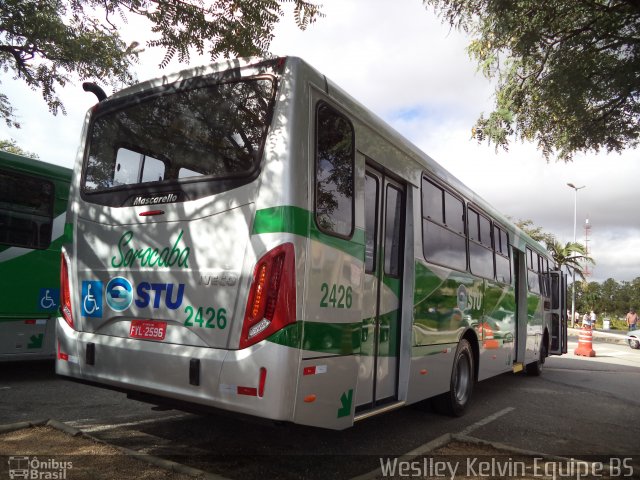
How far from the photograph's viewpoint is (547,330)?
42.5 feet

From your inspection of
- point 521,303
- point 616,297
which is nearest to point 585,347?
point 521,303

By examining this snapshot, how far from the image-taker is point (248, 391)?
3.50 meters

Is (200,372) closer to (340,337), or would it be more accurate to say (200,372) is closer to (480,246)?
(340,337)

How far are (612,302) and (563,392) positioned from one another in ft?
286

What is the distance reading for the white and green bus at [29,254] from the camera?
23.5ft

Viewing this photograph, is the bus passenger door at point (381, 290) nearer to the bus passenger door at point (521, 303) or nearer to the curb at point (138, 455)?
the curb at point (138, 455)

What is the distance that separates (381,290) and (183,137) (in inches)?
93.0

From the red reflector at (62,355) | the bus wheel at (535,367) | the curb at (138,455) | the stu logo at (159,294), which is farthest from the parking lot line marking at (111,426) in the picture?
the bus wheel at (535,367)

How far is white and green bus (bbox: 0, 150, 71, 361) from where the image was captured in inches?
282

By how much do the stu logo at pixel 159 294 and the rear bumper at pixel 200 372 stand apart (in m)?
0.30

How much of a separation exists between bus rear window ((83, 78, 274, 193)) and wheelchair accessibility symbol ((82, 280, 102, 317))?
2.88 feet

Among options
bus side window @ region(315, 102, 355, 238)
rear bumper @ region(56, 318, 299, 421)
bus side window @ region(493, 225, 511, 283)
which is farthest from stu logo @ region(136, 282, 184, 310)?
bus side window @ region(493, 225, 511, 283)

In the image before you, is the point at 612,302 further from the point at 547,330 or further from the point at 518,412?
the point at 518,412

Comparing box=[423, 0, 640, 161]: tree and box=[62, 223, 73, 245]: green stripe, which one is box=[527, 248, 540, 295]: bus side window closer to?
box=[423, 0, 640, 161]: tree
